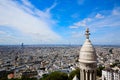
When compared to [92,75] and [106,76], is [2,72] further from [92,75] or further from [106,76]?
[92,75]

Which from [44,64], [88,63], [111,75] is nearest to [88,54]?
[88,63]

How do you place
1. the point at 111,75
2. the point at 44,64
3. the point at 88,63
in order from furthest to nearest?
the point at 44,64 → the point at 111,75 → the point at 88,63

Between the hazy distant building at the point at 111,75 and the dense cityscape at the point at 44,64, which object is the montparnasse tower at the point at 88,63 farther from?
the dense cityscape at the point at 44,64

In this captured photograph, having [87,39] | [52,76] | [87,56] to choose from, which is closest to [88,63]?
[87,56]

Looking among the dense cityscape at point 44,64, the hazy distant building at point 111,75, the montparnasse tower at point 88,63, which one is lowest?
the dense cityscape at point 44,64

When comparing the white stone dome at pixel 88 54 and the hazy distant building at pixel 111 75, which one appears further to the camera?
the hazy distant building at pixel 111 75

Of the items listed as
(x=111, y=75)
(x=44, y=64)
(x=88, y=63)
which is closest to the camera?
(x=88, y=63)

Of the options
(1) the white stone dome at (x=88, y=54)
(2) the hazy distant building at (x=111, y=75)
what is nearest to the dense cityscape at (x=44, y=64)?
(2) the hazy distant building at (x=111, y=75)

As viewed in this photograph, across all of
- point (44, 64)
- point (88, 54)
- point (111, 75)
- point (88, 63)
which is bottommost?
point (44, 64)

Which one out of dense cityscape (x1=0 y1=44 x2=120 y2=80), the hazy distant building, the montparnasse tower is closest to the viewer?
the montparnasse tower

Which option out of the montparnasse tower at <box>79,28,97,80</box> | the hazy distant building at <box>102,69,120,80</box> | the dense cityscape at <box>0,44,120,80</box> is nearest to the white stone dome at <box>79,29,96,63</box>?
the montparnasse tower at <box>79,28,97,80</box>

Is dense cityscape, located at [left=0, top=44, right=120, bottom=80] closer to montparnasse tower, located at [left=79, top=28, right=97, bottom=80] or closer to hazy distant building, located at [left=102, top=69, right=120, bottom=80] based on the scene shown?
hazy distant building, located at [left=102, top=69, right=120, bottom=80]

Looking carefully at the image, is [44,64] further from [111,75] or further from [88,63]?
[88,63]

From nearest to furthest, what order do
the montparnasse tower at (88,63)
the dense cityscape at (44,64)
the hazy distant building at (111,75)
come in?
the montparnasse tower at (88,63)
the hazy distant building at (111,75)
the dense cityscape at (44,64)
